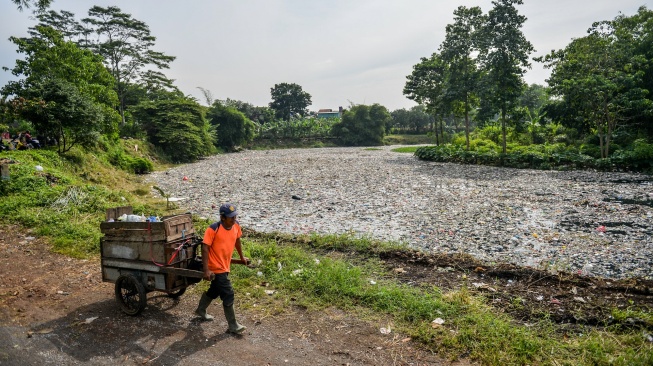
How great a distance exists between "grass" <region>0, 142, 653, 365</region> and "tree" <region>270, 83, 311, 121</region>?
76144mm

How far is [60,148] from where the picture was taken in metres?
18.2

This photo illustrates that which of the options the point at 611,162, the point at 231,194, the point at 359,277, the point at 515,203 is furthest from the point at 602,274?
the point at 611,162

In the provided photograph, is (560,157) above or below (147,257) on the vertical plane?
below

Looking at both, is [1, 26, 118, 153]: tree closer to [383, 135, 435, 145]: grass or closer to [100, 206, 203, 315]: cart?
[100, 206, 203, 315]: cart

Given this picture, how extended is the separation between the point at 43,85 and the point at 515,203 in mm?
18598

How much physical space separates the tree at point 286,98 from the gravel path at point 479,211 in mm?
67469

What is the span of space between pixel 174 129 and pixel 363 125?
34092mm

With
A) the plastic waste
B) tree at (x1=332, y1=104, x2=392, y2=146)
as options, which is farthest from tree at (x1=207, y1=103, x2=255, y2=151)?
the plastic waste

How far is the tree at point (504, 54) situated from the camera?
942 inches

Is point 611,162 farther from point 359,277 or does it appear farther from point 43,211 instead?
point 43,211

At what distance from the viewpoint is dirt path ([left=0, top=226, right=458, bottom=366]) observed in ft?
14.1

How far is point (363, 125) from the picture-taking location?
62.0 m

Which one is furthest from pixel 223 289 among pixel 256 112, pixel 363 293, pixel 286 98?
pixel 286 98

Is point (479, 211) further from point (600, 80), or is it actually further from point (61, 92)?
point (61, 92)
